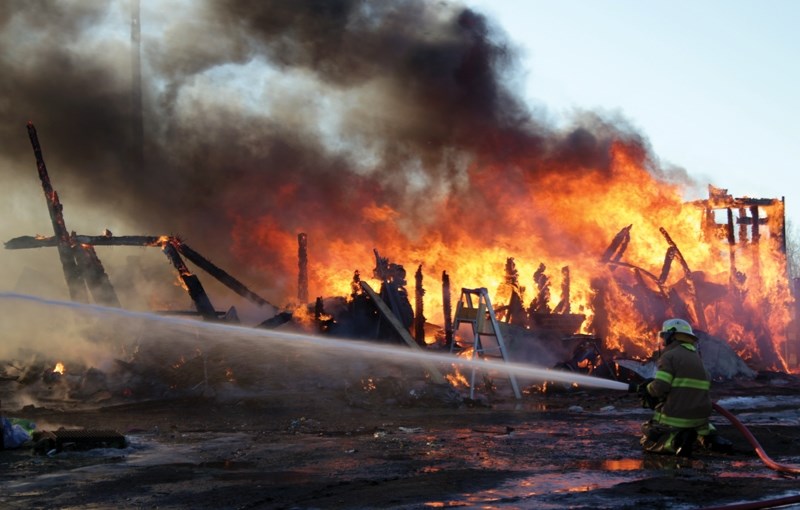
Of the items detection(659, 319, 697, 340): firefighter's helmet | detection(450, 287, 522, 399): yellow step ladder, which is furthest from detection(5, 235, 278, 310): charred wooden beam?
detection(659, 319, 697, 340): firefighter's helmet

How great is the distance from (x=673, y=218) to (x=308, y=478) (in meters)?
25.0

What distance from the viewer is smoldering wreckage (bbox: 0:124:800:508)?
795 cm

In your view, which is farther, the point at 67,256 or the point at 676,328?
the point at 67,256

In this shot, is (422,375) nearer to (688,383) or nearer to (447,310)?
(447,310)

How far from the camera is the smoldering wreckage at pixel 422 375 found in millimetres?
7949

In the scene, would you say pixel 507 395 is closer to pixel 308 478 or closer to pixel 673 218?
pixel 308 478

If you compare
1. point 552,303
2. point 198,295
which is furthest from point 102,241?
point 552,303

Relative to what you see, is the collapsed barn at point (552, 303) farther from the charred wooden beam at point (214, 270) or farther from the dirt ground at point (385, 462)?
the dirt ground at point (385, 462)

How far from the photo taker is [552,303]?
28.4 metres

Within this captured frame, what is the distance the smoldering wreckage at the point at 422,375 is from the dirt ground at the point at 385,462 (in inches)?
2.5

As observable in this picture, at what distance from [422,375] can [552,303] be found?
35.0 feet

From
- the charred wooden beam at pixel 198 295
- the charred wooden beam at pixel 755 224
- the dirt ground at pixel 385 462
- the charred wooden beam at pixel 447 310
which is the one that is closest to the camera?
the dirt ground at pixel 385 462

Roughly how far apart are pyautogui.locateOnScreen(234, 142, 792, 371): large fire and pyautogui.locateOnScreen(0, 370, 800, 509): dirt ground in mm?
10267

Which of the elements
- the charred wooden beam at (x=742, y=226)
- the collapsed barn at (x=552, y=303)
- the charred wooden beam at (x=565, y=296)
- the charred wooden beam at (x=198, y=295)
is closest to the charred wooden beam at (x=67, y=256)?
the collapsed barn at (x=552, y=303)
